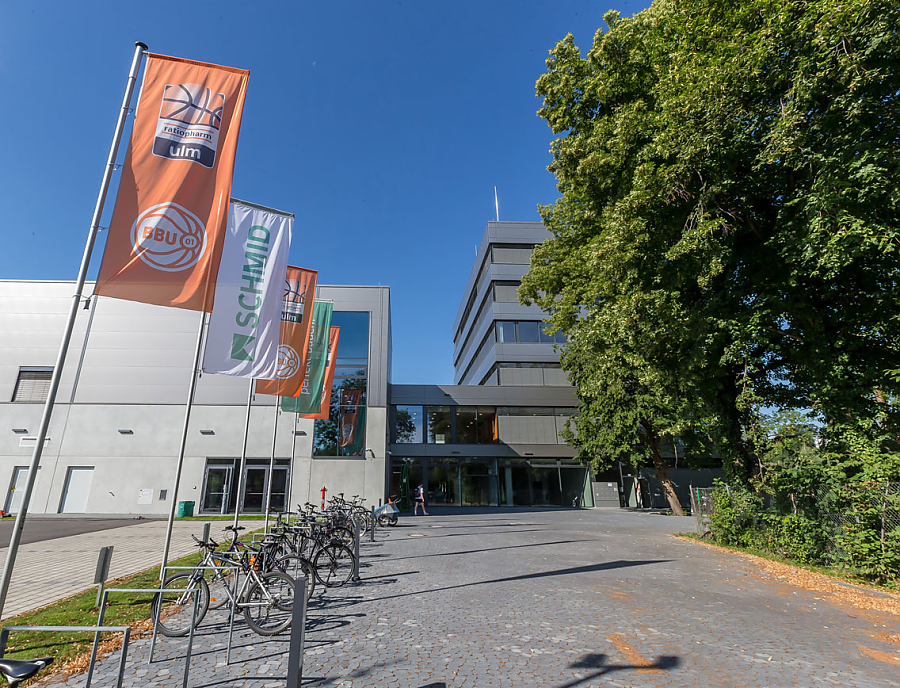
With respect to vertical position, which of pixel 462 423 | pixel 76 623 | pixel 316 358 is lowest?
pixel 76 623

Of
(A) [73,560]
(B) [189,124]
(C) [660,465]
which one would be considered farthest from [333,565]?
(C) [660,465]

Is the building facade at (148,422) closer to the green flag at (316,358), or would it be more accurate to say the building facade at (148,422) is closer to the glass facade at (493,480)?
the glass facade at (493,480)

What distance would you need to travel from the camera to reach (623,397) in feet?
87.9

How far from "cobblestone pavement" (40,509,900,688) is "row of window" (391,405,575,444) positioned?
21498 mm

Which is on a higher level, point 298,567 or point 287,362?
point 287,362

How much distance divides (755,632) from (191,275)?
28.0 feet

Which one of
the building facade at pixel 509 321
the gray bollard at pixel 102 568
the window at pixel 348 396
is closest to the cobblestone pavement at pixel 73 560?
the gray bollard at pixel 102 568

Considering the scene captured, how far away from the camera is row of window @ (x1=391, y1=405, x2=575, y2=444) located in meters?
31.5

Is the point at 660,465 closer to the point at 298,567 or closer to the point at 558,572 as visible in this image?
the point at 558,572

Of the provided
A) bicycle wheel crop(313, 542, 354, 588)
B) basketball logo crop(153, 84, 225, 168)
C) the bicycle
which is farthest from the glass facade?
basketball logo crop(153, 84, 225, 168)

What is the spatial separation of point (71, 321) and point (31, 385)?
2907 cm

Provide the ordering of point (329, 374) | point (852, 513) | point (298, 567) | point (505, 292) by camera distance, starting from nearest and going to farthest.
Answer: point (298, 567), point (852, 513), point (329, 374), point (505, 292)

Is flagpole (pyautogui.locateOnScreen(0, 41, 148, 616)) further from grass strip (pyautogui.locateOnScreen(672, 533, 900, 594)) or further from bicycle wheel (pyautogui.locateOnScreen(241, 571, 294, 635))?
grass strip (pyautogui.locateOnScreen(672, 533, 900, 594))

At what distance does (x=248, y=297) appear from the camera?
29.3 feet
